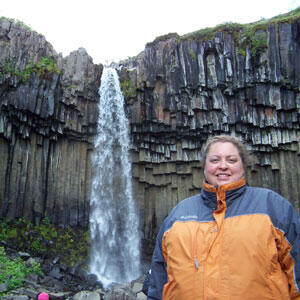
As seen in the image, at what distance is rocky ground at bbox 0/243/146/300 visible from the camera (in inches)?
348

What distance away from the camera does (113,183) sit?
50.3 feet

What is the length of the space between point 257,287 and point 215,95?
13.1 metres

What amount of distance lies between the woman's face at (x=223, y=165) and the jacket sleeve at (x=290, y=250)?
1.66 feet

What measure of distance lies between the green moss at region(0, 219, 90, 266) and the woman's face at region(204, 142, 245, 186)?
1228 cm

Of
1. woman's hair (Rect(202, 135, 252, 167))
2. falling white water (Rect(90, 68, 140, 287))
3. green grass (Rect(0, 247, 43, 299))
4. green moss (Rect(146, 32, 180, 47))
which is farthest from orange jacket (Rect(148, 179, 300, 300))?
green moss (Rect(146, 32, 180, 47))

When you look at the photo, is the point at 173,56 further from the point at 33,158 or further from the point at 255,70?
the point at 33,158

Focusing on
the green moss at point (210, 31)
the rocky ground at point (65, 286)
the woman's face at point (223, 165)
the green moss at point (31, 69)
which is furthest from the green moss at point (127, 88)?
the woman's face at point (223, 165)

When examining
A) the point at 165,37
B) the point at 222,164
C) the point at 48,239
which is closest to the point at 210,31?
the point at 165,37

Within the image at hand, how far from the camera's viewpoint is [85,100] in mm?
14719

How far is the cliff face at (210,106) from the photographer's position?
13.2 meters

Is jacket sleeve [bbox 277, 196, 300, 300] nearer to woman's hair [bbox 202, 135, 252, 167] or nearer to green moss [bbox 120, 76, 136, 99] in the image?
woman's hair [bbox 202, 135, 252, 167]

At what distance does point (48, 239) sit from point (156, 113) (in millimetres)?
7754

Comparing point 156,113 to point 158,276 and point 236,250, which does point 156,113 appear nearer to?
point 158,276

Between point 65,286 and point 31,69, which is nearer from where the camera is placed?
point 65,286
